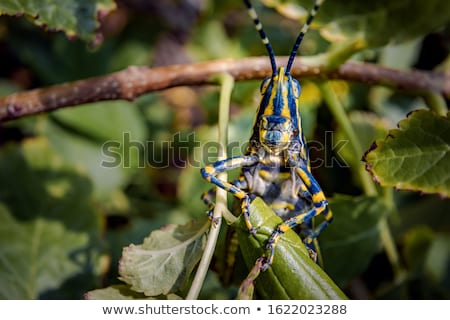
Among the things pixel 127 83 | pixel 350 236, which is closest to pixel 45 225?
pixel 127 83

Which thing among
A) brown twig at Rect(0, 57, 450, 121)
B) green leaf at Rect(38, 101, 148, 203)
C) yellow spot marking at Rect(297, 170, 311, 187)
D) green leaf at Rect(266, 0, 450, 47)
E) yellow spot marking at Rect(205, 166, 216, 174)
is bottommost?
yellow spot marking at Rect(297, 170, 311, 187)

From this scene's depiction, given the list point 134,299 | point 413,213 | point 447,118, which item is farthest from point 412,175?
point 413,213

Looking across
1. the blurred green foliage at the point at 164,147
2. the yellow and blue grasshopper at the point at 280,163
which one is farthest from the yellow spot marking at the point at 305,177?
the blurred green foliage at the point at 164,147

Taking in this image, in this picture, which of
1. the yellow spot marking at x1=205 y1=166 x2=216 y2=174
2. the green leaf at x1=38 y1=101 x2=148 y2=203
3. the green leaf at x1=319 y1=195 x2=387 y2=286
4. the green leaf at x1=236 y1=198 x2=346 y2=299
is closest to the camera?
the green leaf at x1=236 y1=198 x2=346 y2=299

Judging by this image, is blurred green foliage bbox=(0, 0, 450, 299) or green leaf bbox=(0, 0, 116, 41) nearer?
green leaf bbox=(0, 0, 116, 41)

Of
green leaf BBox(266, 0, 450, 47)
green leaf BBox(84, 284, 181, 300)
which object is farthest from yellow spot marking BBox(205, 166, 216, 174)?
green leaf BBox(266, 0, 450, 47)

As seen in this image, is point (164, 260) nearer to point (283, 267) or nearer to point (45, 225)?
point (283, 267)

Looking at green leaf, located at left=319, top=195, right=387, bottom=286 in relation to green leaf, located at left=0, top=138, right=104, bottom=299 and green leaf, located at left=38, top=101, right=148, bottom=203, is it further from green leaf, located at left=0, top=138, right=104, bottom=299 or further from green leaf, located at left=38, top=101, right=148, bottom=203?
green leaf, located at left=38, top=101, right=148, bottom=203
